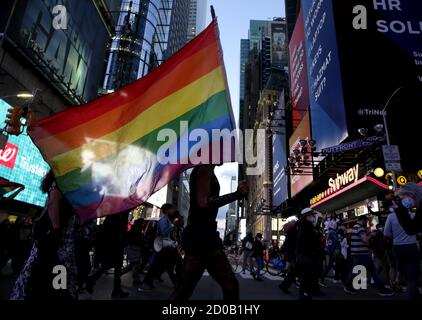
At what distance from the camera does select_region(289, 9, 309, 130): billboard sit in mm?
32562

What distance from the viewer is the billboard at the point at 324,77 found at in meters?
21.7

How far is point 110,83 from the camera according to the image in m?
54.3

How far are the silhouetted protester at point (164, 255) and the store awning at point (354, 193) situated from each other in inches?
511

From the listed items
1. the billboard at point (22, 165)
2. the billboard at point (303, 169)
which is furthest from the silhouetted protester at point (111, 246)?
the billboard at point (303, 169)

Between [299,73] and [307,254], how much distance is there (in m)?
31.8

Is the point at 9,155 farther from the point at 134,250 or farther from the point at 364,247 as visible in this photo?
the point at 364,247

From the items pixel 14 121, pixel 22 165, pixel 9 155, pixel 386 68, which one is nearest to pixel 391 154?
pixel 386 68

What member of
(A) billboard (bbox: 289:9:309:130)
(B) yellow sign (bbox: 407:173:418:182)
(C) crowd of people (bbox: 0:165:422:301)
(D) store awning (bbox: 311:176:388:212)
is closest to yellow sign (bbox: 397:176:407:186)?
(D) store awning (bbox: 311:176:388:212)

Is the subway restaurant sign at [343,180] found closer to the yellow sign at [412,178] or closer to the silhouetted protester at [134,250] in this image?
the yellow sign at [412,178]

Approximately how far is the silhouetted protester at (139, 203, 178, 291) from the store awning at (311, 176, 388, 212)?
12978mm

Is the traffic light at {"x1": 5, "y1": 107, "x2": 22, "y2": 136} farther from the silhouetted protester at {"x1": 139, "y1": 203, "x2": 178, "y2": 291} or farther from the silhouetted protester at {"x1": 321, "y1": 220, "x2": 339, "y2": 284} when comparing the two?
the silhouetted protester at {"x1": 321, "y1": 220, "x2": 339, "y2": 284}
